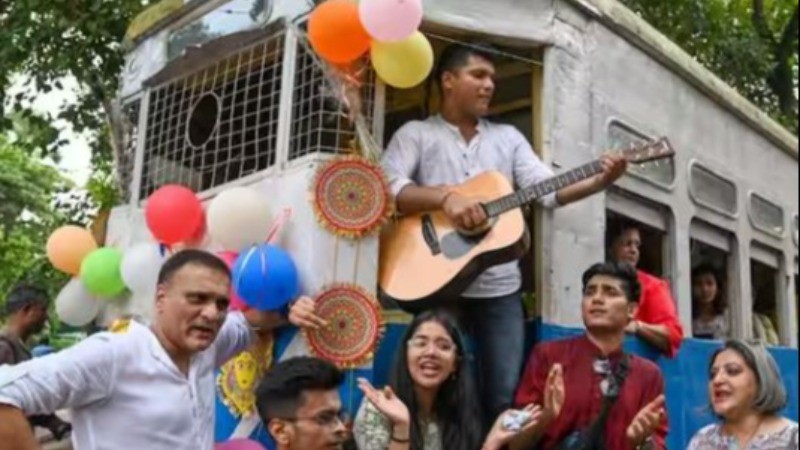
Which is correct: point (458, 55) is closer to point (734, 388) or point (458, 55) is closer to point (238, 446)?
point (734, 388)

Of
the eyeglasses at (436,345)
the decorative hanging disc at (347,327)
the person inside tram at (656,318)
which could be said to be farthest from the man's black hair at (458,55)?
the eyeglasses at (436,345)

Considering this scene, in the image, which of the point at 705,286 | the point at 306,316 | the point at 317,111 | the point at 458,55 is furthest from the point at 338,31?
the point at 705,286

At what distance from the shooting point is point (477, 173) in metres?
4.17

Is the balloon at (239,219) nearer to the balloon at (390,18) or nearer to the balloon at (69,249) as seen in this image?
the balloon at (390,18)

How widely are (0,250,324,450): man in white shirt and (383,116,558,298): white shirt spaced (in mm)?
1380

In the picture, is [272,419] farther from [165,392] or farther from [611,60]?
[611,60]

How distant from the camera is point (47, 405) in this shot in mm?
2455

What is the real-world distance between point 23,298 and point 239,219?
1.86 metres

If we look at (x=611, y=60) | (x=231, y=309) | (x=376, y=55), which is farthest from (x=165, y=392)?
(x=611, y=60)

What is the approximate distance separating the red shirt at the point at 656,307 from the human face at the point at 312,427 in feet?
7.58

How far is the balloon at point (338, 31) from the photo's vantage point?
382 centimetres

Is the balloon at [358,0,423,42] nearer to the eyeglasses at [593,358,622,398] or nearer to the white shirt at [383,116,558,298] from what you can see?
the white shirt at [383,116,558,298]

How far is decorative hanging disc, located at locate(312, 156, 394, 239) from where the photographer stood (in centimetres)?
388

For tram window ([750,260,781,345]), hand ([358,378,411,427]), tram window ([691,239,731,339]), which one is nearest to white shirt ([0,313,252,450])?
hand ([358,378,411,427])
